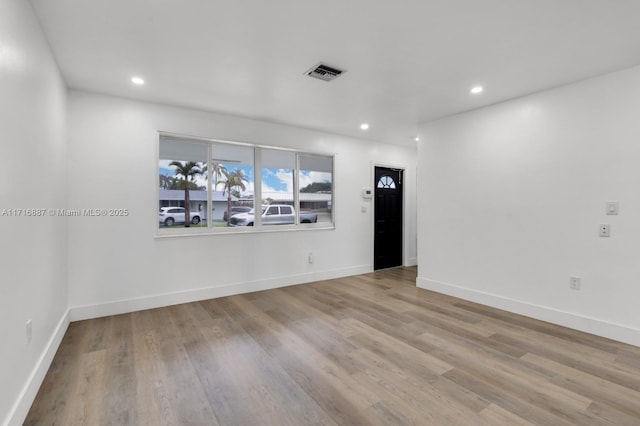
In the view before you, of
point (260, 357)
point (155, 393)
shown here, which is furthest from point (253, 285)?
point (155, 393)

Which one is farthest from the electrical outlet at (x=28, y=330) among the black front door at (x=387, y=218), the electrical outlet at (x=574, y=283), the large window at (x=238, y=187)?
the black front door at (x=387, y=218)

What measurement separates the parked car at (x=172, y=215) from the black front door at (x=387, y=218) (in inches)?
133

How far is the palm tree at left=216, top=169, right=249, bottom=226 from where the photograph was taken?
429 cm

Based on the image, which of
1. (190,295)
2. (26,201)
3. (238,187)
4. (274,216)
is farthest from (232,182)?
(26,201)

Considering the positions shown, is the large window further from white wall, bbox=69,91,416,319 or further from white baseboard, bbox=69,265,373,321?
white baseboard, bbox=69,265,373,321

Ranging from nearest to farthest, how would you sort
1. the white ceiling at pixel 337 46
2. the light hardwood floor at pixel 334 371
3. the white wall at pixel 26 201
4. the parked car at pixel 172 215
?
the white wall at pixel 26 201 → the light hardwood floor at pixel 334 371 → the white ceiling at pixel 337 46 → the parked car at pixel 172 215

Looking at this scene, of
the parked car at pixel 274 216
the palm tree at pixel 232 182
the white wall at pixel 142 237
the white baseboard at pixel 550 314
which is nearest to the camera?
the white baseboard at pixel 550 314

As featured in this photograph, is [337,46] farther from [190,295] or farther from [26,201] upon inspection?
[190,295]

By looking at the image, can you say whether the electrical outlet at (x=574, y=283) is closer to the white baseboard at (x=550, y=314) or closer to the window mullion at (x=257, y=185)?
the white baseboard at (x=550, y=314)

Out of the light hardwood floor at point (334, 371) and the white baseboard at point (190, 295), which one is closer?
the light hardwood floor at point (334, 371)

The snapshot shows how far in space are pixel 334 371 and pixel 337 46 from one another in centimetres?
262

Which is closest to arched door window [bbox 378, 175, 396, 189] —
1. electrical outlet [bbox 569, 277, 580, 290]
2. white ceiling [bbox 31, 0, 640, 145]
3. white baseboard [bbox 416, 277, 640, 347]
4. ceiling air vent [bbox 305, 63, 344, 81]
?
white baseboard [bbox 416, 277, 640, 347]

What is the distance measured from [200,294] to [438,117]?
13.8ft

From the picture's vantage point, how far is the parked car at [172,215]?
386 cm
